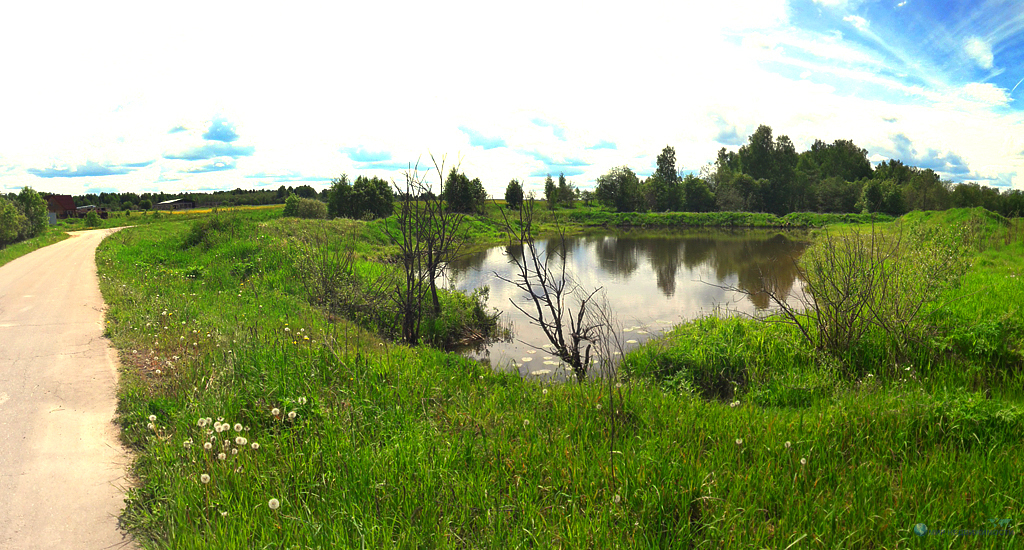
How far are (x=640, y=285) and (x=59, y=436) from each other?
17102 millimetres

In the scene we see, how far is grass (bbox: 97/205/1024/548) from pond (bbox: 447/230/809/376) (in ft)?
8.43

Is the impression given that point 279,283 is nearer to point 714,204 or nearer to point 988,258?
point 988,258

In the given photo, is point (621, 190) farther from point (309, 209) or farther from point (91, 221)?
point (91, 221)

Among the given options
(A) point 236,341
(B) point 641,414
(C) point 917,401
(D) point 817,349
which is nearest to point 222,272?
(A) point 236,341

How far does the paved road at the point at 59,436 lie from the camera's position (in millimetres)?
3500

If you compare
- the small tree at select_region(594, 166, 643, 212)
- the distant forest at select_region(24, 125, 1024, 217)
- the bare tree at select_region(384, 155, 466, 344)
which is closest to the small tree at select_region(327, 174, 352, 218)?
the distant forest at select_region(24, 125, 1024, 217)

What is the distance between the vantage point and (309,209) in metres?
54.0

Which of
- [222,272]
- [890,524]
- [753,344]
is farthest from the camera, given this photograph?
[222,272]

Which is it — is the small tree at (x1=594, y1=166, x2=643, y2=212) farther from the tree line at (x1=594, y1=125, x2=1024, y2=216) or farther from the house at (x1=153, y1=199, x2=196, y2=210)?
the house at (x1=153, y1=199, x2=196, y2=210)

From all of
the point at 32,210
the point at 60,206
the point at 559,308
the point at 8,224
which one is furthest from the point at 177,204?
the point at 559,308

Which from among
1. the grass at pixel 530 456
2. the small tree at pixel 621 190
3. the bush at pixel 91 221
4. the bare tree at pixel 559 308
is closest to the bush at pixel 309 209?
the bush at pixel 91 221

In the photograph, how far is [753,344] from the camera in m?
9.04

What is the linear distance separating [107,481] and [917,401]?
7.68 meters

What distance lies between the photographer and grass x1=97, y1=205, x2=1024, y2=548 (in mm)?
3275
